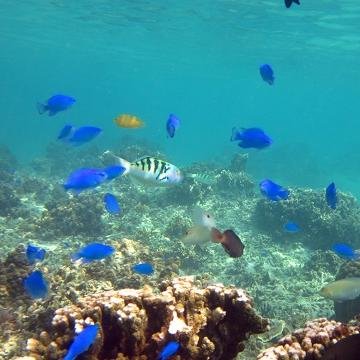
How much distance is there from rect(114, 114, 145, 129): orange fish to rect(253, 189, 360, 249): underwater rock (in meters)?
8.23

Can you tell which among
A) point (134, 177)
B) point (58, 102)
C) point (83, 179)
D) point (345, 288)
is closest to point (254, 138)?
point (134, 177)

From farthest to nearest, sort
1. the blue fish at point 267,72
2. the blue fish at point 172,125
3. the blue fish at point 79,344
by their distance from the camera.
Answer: the blue fish at point 267,72, the blue fish at point 172,125, the blue fish at point 79,344

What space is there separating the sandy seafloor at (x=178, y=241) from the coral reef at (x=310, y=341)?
2.37 metres

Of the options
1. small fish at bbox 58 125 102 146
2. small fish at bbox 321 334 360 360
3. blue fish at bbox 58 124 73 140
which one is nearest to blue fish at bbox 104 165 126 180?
small fish at bbox 58 125 102 146

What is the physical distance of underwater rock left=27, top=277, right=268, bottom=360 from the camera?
4.35 m

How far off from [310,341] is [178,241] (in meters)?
9.17

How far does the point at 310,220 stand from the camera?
1603 cm

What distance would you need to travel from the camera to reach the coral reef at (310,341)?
3998 mm

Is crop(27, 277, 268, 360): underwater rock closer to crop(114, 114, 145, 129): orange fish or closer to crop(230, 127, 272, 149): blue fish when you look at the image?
crop(230, 127, 272, 149): blue fish

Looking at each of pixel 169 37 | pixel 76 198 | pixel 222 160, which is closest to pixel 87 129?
pixel 76 198

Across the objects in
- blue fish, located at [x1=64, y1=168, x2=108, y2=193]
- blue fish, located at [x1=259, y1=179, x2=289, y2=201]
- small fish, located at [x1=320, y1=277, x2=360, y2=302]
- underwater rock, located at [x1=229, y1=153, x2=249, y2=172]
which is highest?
blue fish, located at [x1=64, y1=168, x2=108, y2=193]

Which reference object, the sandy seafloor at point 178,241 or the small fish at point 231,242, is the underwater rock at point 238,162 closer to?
the sandy seafloor at point 178,241

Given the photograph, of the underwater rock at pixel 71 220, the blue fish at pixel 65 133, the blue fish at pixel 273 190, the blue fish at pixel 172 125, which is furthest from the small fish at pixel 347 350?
the underwater rock at pixel 71 220

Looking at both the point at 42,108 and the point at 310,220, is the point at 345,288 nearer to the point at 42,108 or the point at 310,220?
the point at 42,108
